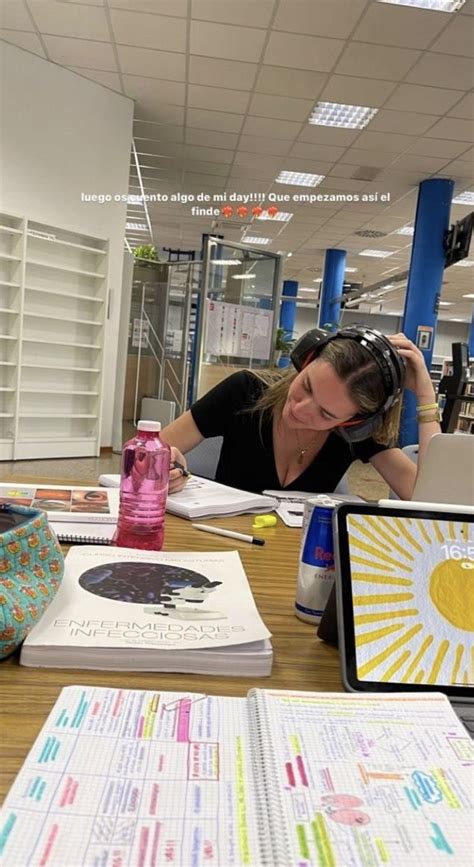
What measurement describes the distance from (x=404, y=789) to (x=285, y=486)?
1.28 metres

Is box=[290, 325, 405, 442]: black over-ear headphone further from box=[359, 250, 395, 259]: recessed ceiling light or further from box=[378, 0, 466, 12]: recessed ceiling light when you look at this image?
box=[359, 250, 395, 259]: recessed ceiling light

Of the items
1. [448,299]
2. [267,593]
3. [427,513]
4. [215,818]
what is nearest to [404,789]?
[215,818]

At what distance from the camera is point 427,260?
257 inches

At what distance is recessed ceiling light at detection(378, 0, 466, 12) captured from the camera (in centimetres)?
369

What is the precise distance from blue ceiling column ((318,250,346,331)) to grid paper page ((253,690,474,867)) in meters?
10.6

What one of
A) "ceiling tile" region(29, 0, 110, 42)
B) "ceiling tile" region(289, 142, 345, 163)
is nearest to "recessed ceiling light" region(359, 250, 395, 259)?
"ceiling tile" region(289, 142, 345, 163)

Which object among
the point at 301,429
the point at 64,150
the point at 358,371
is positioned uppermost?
the point at 64,150

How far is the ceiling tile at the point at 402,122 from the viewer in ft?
16.9

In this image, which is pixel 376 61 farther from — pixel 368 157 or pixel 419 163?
pixel 419 163

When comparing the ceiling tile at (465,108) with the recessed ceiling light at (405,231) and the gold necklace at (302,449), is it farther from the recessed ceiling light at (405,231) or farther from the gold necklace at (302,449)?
the gold necklace at (302,449)

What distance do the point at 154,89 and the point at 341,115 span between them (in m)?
1.66

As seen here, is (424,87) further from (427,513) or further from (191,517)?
(427,513)

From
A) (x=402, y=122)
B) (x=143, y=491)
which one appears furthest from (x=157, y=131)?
(x=143, y=491)

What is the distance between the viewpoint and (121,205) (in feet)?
18.1
